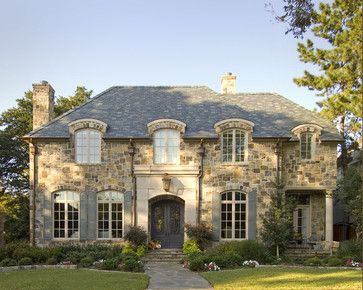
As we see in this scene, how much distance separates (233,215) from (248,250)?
2751mm

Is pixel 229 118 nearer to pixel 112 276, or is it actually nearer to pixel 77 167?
pixel 77 167

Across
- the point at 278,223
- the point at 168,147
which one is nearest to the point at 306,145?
the point at 278,223

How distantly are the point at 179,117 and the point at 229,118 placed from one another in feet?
7.92

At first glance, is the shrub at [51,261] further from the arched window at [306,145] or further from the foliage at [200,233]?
the arched window at [306,145]

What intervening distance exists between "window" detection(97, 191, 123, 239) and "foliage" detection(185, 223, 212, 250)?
3156 millimetres

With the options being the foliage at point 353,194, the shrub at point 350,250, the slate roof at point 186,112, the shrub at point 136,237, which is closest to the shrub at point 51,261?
the shrub at point 136,237

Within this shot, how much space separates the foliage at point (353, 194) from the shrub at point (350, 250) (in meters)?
0.78

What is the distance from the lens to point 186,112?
74.7ft

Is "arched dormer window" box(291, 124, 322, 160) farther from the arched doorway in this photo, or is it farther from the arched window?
the arched doorway

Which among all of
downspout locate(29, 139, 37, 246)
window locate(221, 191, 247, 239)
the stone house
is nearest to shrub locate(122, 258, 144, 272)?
the stone house

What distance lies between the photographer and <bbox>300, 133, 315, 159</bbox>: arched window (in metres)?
21.7

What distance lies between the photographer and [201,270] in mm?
16719

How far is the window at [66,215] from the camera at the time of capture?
2114 cm

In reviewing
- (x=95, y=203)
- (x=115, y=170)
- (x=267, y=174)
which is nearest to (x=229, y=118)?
(x=267, y=174)
